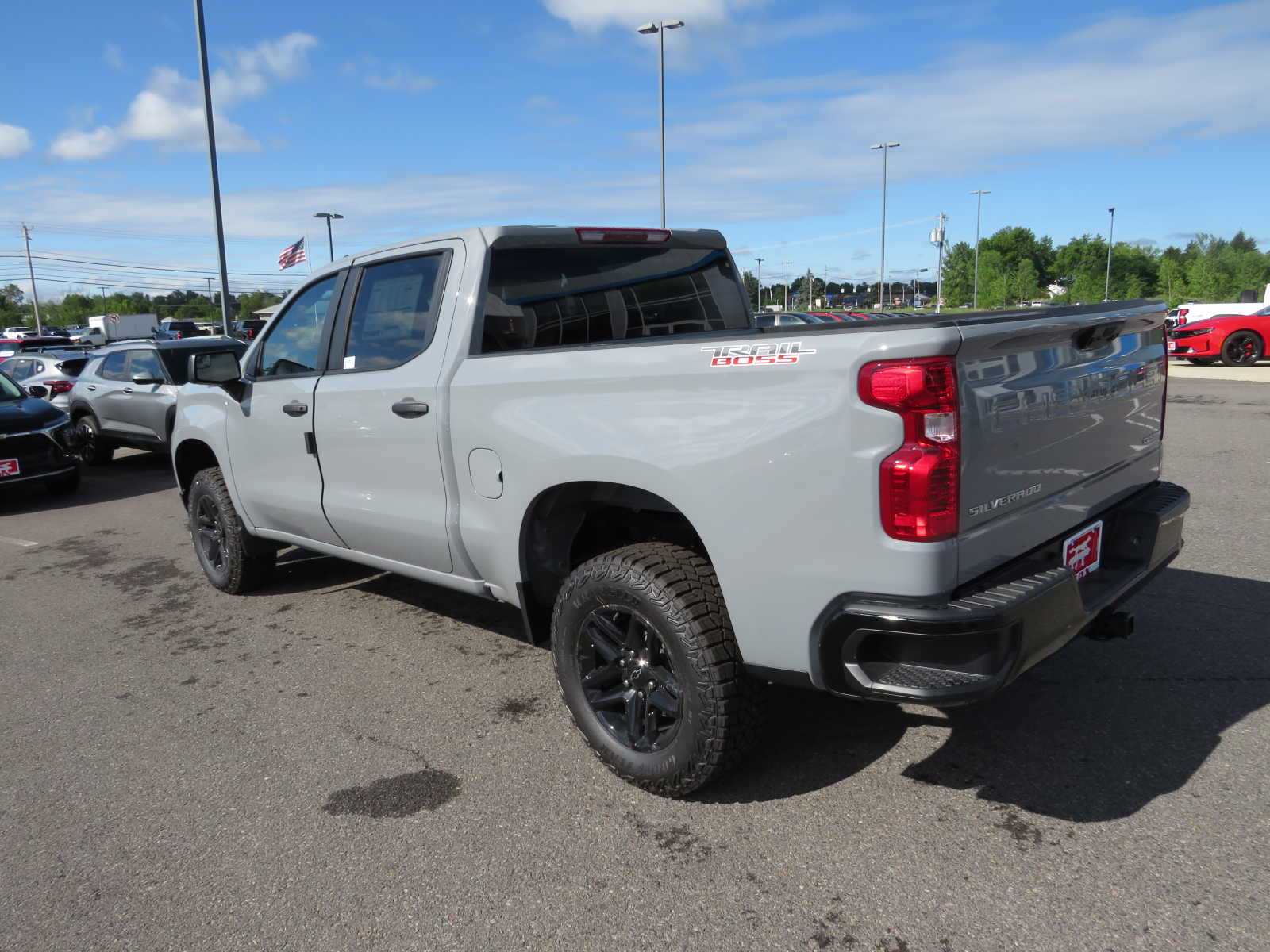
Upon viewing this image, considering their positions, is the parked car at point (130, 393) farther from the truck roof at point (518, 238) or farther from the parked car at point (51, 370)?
the truck roof at point (518, 238)

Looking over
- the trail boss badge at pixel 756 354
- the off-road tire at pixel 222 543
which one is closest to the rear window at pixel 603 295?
the trail boss badge at pixel 756 354

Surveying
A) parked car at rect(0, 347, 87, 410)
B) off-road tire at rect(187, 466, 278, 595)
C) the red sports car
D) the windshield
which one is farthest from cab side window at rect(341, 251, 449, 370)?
the red sports car

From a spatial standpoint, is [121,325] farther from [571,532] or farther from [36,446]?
[571,532]

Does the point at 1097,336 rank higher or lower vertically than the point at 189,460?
higher

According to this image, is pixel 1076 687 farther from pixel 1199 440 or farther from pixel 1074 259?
pixel 1074 259

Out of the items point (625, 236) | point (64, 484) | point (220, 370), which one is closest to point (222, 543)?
point (220, 370)

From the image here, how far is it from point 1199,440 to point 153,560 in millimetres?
10375

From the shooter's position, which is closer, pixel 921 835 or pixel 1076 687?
pixel 921 835

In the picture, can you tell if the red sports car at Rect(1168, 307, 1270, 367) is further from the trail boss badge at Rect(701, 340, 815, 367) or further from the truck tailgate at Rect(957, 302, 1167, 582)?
the trail boss badge at Rect(701, 340, 815, 367)

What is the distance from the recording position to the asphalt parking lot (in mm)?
2447

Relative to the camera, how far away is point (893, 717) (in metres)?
3.63

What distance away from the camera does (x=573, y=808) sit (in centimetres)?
303

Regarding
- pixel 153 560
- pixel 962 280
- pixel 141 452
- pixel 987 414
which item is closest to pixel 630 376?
pixel 987 414

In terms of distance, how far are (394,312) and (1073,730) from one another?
3248 mm
